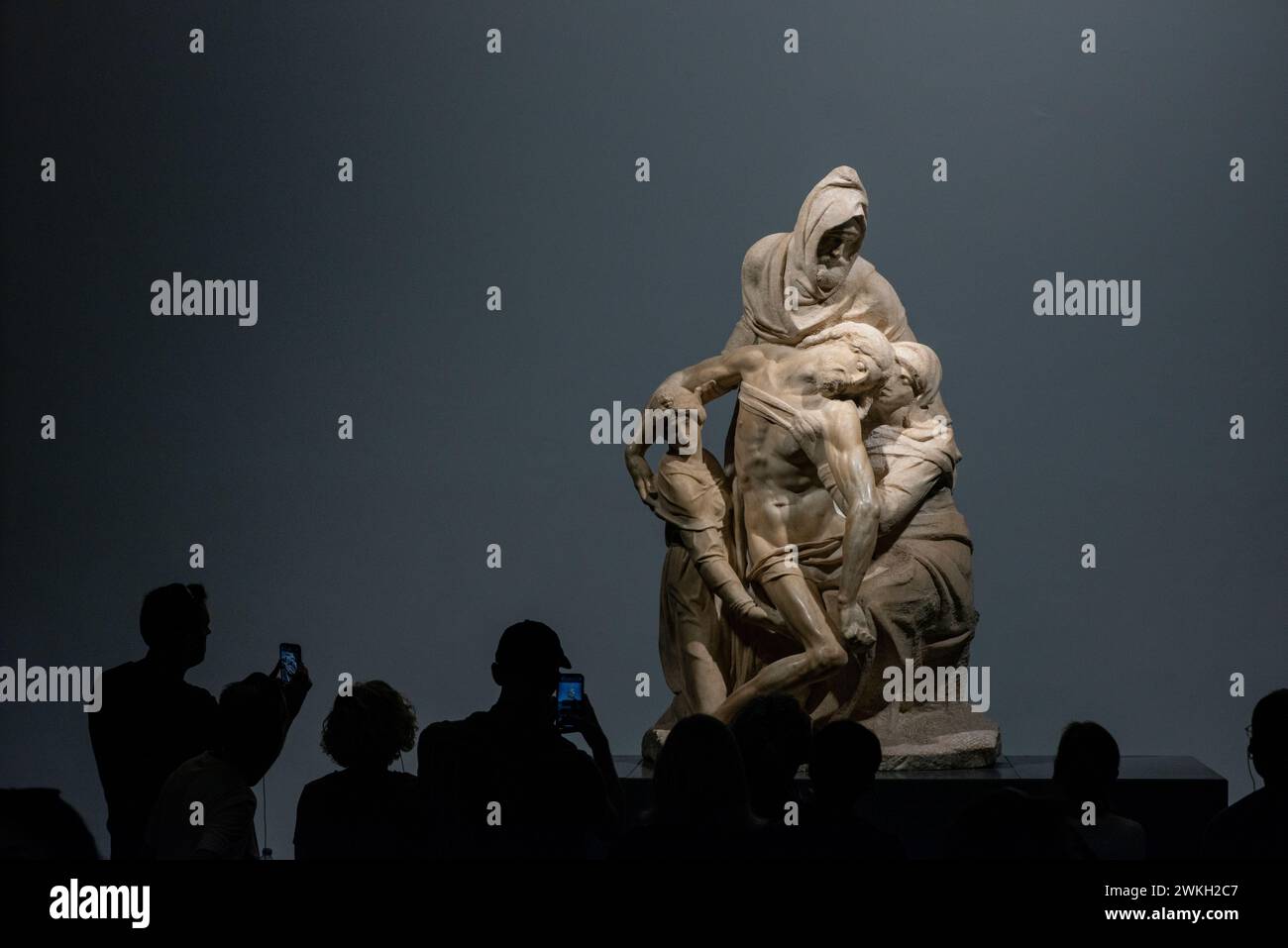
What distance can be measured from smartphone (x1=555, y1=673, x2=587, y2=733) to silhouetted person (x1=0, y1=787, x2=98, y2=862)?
1.47 metres

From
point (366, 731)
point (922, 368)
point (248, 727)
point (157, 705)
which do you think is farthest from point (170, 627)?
point (922, 368)

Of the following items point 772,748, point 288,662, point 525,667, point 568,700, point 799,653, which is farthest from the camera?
point 799,653

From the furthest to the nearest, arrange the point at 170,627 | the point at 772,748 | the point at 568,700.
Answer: the point at 568,700 → the point at 170,627 → the point at 772,748

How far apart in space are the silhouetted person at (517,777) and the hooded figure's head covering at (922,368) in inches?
95.1

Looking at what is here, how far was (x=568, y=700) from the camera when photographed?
5.67 metres

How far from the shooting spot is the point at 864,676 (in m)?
7.05

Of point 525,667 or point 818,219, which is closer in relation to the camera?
point 525,667

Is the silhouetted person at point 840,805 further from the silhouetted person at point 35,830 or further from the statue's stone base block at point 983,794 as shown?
the statue's stone base block at point 983,794

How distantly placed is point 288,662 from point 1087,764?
2.33m

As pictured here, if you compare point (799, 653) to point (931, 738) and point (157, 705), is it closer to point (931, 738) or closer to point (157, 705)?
point (931, 738)

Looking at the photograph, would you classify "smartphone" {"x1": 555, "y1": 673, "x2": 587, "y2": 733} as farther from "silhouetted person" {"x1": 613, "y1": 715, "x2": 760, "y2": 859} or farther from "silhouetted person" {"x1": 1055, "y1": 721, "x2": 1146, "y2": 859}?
"silhouetted person" {"x1": 1055, "y1": 721, "x2": 1146, "y2": 859}

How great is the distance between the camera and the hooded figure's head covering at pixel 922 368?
7.15m
